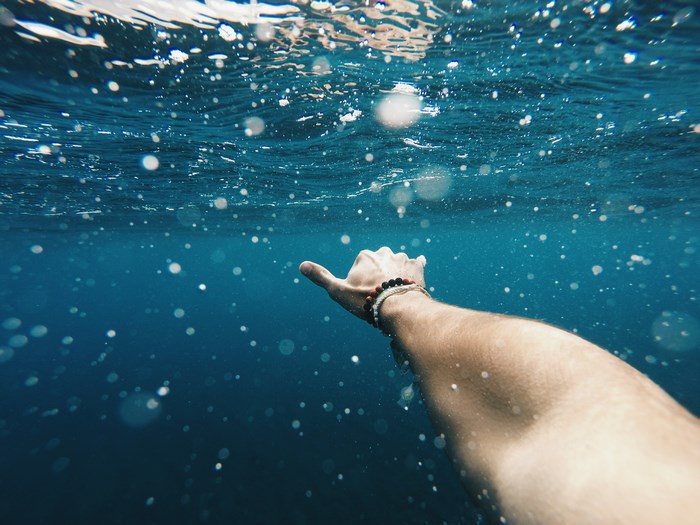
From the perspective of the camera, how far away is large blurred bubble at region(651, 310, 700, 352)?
18.2 m

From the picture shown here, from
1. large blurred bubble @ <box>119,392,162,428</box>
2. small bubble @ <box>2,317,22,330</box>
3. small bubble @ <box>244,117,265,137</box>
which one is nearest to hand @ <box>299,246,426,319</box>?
small bubble @ <box>244,117,265,137</box>

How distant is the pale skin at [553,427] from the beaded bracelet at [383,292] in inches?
33.1

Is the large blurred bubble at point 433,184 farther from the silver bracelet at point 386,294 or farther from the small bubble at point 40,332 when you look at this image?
the small bubble at point 40,332

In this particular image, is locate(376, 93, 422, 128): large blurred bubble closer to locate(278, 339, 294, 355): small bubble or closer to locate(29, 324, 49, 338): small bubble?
locate(278, 339, 294, 355): small bubble

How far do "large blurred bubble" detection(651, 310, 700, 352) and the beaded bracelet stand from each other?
75.8ft

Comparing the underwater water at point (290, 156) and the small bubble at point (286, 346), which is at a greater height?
the underwater water at point (290, 156)

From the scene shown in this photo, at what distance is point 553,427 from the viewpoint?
3.81 ft

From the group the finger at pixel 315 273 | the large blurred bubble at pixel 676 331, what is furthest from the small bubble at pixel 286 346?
the large blurred bubble at pixel 676 331

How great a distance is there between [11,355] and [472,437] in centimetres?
3749

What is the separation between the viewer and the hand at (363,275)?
3.04 meters

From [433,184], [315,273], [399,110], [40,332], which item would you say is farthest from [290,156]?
[40,332]

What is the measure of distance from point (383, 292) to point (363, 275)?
429 millimetres

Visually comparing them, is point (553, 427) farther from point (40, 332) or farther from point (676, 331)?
point (40, 332)

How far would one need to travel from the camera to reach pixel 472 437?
148cm
